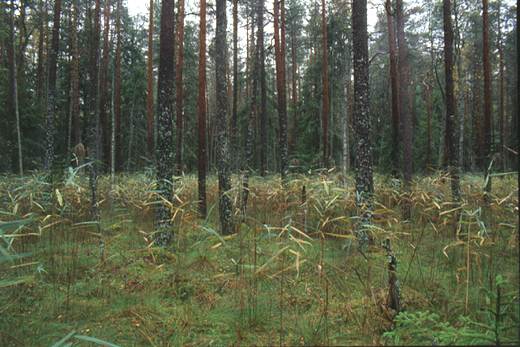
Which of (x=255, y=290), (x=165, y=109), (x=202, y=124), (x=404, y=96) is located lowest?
(x=255, y=290)

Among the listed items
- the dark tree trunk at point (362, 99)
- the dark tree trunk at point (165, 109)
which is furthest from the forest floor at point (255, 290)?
the dark tree trunk at point (362, 99)

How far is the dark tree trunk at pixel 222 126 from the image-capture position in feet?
24.7

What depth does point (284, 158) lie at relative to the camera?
9594 millimetres

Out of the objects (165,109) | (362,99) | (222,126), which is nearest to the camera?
(362,99)

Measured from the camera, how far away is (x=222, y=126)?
7492mm

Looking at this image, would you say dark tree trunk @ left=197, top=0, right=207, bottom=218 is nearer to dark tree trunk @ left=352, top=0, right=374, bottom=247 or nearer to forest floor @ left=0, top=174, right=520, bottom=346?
forest floor @ left=0, top=174, right=520, bottom=346

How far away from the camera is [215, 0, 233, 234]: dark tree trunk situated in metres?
7.52

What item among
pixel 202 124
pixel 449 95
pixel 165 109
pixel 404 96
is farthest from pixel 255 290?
pixel 404 96

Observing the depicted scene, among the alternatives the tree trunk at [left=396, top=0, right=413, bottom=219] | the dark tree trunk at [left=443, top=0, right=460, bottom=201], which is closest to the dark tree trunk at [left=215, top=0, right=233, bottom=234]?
the dark tree trunk at [left=443, top=0, right=460, bottom=201]

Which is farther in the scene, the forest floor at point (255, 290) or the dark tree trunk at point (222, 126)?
the dark tree trunk at point (222, 126)

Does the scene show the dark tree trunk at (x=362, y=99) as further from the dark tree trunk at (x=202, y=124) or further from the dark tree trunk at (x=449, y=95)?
the dark tree trunk at (x=202, y=124)

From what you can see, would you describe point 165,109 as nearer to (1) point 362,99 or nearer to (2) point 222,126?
(2) point 222,126

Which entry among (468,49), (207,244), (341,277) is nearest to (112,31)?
(207,244)

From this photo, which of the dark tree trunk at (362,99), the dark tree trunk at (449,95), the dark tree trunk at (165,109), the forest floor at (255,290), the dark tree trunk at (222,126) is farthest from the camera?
the dark tree trunk at (222,126)
